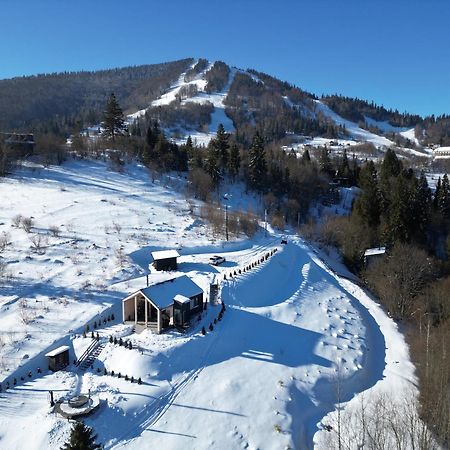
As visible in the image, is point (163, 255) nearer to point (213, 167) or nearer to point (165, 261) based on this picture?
point (165, 261)

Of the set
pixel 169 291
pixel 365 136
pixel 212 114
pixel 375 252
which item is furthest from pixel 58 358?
pixel 365 136

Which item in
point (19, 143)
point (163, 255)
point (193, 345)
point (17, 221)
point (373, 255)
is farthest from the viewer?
point (19, 143)

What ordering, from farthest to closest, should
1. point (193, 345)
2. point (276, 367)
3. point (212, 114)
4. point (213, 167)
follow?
point (212, 114) → point (213, 167) → point (193, 345) → point (276, 367)

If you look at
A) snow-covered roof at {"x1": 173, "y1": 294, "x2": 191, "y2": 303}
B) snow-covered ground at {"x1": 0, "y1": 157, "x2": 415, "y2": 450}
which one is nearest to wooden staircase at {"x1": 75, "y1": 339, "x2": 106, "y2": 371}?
snow-covered ground at {"x1": 0, "y1": 157, "x2": 415, "y2": 450}

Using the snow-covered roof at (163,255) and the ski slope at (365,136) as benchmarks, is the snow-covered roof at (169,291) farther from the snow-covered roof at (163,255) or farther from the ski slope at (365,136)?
the ski slope at (365,136)

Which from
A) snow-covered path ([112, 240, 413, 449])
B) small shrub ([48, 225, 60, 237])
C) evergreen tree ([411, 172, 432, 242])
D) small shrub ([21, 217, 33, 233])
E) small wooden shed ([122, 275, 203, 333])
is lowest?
snow-covered path ([112, 240, 413, 449])

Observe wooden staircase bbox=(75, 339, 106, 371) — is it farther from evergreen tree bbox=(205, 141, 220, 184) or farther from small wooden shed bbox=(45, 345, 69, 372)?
evergreen tree bbox=(205, 141, 220, 184)
